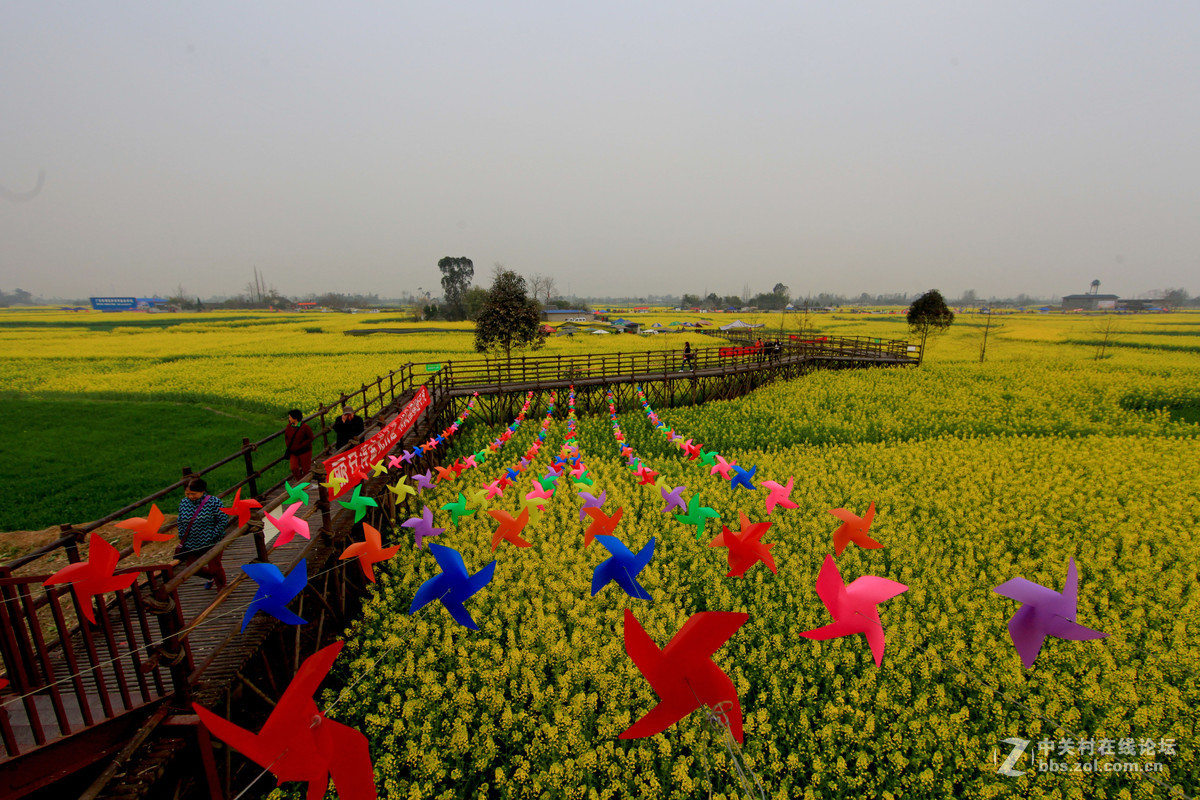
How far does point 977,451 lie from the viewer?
1317cm

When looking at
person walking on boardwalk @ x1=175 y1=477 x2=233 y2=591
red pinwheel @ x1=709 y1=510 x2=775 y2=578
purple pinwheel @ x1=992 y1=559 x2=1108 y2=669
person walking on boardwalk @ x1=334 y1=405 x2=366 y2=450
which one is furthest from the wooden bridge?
purple pinwheel @ x1=992 y1=559 x2=1108 y2=669

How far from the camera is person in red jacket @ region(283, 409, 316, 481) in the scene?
712cm

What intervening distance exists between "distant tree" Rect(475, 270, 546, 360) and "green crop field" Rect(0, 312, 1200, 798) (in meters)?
11.4

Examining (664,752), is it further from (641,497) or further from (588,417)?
(588,417)

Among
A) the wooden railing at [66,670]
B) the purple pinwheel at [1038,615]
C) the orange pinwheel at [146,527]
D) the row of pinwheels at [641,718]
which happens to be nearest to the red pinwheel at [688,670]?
the row of pinwheels at [641,718]

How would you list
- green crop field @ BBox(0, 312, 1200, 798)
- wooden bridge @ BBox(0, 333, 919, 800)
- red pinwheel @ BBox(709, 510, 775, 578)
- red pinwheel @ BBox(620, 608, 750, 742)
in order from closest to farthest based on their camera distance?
red pinwheel @ BBox(620, 608, 750, 742), wooden bridge @ BBox(0, 333, 919, 800), red pinwheel @ BBox(709, 510, 775, 578), green crop field @ BBox(0, 312, 1200, 798)

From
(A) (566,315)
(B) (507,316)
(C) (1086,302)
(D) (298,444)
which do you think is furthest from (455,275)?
(C) (1086,302)

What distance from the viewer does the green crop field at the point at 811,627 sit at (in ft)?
15.4

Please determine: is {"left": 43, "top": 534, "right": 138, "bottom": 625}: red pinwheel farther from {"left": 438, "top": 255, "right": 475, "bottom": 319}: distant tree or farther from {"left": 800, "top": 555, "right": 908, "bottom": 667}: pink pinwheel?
{"left": 438, "top": 255, "right": 475, "bottom": 319}: distant tree

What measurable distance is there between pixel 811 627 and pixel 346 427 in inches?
312

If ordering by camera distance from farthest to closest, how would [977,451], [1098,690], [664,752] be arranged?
[977,451], [1098,690], [664,752]

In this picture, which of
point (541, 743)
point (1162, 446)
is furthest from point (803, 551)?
point (1162, 446)

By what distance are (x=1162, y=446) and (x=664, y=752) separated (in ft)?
59.5

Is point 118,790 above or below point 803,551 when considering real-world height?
above
